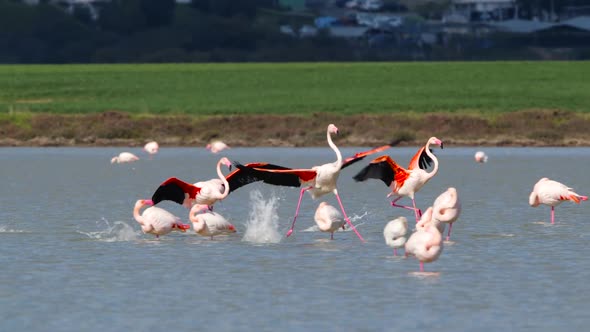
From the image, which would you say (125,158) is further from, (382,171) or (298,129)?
(382,171)

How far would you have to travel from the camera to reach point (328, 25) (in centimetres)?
13662

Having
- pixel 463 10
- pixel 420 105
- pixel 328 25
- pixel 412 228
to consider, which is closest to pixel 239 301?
pixel 412 228

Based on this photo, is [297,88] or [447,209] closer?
[447,209]

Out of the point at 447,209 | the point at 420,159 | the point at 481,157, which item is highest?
the point at 420,159

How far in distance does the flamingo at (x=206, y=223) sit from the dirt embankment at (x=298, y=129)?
26827 mm

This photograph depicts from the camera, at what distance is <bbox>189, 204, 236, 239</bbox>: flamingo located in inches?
730

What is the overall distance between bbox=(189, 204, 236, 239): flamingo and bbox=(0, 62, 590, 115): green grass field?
32.9 meters

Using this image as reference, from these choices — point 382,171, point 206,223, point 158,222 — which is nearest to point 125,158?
point 382,171

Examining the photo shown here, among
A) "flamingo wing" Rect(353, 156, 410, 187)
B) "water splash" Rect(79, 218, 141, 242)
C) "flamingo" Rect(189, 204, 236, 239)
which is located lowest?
"water splash" Rect(79, 218, 141, 242)

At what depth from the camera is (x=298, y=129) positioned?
4762 cm

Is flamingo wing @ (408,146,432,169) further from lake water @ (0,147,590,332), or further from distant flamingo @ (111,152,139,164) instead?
distant flamingo @ (111,152,139,164)

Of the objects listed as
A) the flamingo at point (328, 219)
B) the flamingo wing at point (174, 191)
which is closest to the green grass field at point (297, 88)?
the flamingo wing at point (174, 191)

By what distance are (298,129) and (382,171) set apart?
2757cm

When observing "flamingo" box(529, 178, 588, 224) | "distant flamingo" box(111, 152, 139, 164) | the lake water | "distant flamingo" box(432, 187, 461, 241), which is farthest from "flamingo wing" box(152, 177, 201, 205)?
"distant flamingo" box(111, 152, 139, 164)
